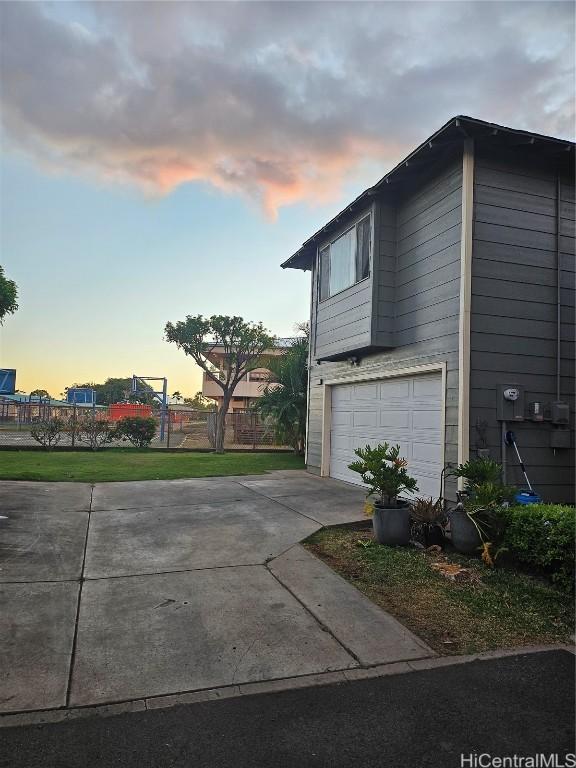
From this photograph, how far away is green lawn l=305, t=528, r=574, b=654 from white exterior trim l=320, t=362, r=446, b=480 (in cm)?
213

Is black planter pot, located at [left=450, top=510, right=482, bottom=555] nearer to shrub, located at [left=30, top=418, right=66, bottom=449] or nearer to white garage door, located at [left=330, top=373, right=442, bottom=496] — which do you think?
white garage door, located at [left=330, top=373, right=442, bottom=496]

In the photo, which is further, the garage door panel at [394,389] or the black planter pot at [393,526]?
the garage door panel at [394,389]

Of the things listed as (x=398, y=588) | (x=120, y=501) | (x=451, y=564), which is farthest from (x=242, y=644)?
(x=120, y=501)

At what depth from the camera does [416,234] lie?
7.84 m

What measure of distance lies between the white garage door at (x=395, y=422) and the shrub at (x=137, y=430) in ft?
30.0

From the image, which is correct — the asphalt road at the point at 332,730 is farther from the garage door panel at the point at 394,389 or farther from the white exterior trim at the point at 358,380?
the garage door panel at the point at 394,389

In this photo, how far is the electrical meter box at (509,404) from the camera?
255 inches

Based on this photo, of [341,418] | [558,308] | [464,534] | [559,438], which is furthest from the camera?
[341,418]

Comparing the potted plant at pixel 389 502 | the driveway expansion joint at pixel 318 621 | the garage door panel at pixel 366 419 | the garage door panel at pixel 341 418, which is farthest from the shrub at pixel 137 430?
the driveway expansion joint at pixel 318 621

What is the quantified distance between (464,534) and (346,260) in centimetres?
600

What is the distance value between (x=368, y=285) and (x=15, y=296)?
9.91 metres

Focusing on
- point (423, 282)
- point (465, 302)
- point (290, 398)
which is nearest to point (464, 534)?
point (465, 302)

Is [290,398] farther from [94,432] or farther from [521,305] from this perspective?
[521,305]

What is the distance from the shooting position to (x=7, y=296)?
1266 cm
